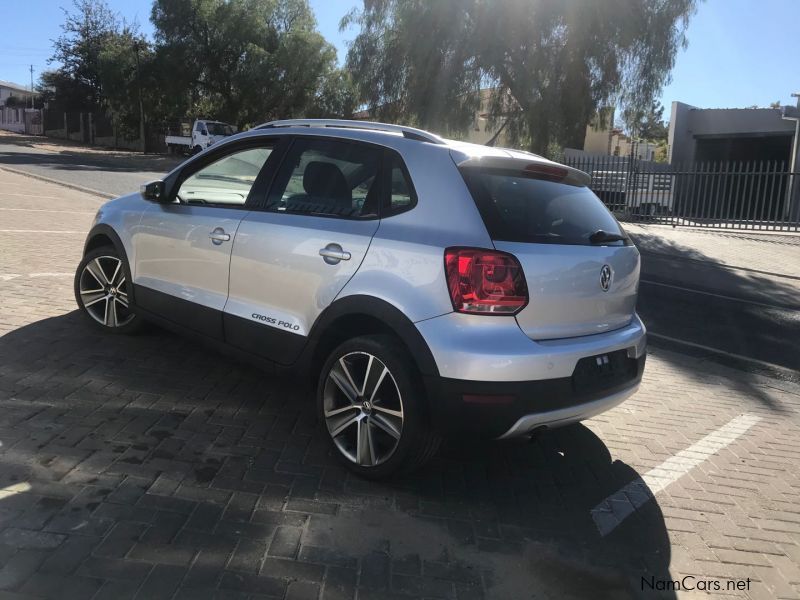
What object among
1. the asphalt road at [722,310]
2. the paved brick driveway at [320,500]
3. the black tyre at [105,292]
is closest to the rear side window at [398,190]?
the paved brick driveway at [320,500]

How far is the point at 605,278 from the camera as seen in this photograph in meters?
3.55

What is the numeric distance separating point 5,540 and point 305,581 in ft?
4.09

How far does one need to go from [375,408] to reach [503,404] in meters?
0.69

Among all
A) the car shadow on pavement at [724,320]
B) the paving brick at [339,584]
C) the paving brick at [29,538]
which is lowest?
the paving brick at [339,584]

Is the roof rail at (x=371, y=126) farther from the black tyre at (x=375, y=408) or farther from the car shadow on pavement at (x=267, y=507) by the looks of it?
the car shadow on pavement at (x=267, y=507)

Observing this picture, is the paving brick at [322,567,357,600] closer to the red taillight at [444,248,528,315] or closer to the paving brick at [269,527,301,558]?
the paving brick at [269,527,301,558]

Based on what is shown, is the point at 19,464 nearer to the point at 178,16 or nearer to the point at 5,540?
the point at 5,540

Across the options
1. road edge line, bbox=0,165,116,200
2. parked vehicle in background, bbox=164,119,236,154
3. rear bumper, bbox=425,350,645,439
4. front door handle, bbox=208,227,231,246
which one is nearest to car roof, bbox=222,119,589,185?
front door handle, bbox=208,227,231,246

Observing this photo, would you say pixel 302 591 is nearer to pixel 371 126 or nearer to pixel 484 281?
pixel 484 281

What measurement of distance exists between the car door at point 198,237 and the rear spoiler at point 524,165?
4.59ft

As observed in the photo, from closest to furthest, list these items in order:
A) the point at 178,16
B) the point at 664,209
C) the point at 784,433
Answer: the point at 784,433, the point at 664,209, the point at 178,16

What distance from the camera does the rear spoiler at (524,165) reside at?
343 cm

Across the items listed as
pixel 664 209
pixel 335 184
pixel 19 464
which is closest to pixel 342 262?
pixel 335 184

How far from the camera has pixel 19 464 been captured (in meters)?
3.39
